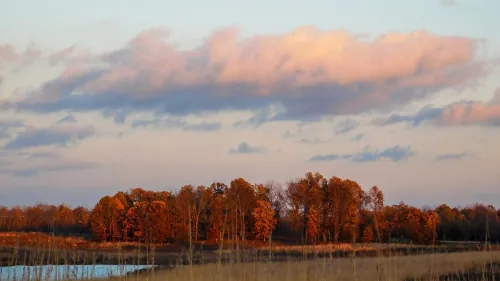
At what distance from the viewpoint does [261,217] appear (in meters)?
44.0

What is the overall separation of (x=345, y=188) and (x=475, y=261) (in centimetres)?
4393

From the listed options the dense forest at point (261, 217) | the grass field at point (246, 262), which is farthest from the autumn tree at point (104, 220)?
the grass field at point (246, 262)

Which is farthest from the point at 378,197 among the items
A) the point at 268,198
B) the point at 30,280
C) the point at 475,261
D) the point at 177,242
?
the point at 268,198

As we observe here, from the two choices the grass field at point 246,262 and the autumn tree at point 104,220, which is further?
the autumn tree at point 104,220

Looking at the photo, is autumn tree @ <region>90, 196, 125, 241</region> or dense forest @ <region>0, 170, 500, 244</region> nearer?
dense forest @ <region>0, 170, 500, 244</region>

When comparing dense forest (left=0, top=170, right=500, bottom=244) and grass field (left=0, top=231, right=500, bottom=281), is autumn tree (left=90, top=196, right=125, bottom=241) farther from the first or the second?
grass field (left=0, top=231, right=500, bottom=281)

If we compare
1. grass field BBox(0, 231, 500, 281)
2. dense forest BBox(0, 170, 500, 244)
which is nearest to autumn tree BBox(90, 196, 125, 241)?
dense forest BBox(0, 170, 500, 244)

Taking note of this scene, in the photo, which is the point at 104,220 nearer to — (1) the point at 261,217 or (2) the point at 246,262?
(1) the point at 261,217

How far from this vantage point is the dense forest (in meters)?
10.8

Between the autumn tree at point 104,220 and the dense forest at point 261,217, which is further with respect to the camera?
the autumn tree at point 104,220

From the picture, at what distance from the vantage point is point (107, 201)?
59.6m

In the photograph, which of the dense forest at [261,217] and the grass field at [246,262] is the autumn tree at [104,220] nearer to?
the dense forest at [261,217]

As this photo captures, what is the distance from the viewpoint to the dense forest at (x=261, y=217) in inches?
426

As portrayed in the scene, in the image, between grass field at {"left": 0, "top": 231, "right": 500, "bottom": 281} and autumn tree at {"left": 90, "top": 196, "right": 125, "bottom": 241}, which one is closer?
grass field at {"left": 0, "top": 231, "right": 500, "bottom": 281}
